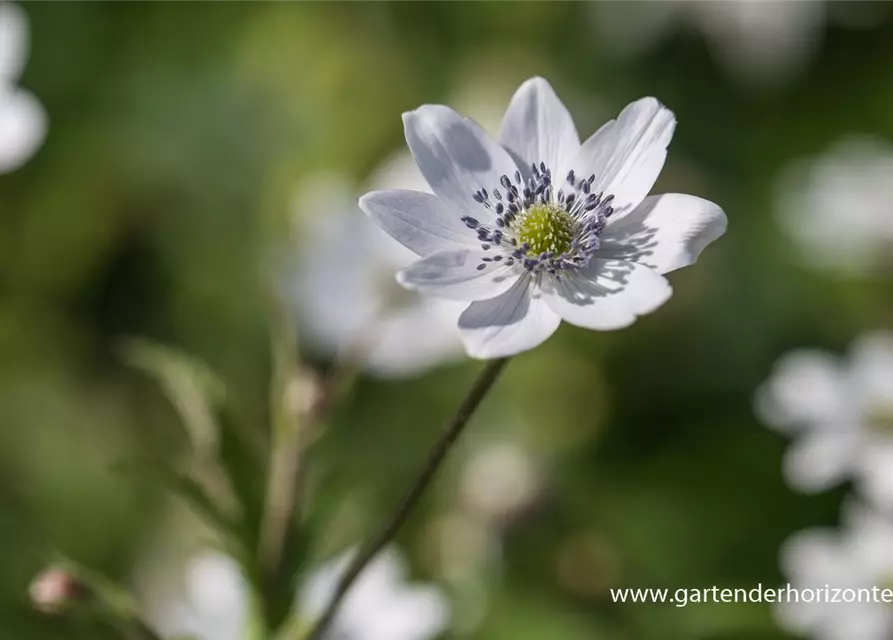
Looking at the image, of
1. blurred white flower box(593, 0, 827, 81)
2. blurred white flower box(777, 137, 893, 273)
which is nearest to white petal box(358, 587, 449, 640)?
blurred white flower box(777, 137, 893, 273)

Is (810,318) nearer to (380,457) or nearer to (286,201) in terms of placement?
(380,457)

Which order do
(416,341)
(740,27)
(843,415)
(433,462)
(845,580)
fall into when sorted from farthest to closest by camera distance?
(740,27)
(416,341)
(843,415)
(845,580)
(433,462)

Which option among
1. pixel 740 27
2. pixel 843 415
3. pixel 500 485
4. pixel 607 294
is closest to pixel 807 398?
pixel 843 415

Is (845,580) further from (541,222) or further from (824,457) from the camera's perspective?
(541,222)

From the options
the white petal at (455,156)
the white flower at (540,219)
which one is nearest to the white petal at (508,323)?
the white flower at (540,219)

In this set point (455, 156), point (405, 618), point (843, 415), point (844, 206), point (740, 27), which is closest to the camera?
point (455, 156)

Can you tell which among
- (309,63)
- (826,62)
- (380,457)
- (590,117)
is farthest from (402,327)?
(826,62)

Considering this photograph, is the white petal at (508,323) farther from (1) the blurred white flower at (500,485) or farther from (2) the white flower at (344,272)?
(2) the white flower at (344,272)
